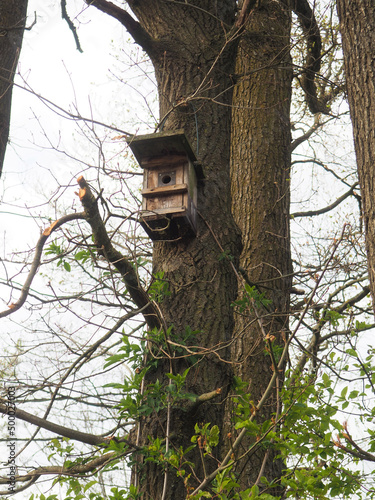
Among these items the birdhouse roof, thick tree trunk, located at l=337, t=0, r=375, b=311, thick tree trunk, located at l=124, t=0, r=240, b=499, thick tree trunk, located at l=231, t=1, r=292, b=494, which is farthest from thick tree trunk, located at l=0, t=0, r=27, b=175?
thick tree trunk, located at l=337, t=0, r=375, b=311

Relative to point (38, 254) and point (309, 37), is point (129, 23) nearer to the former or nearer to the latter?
point (38, 254)

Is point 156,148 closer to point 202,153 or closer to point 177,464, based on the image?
point 202,153

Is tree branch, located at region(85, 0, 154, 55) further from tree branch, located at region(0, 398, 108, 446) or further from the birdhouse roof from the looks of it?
tree branch, located at region(0, 398, 108, 446)

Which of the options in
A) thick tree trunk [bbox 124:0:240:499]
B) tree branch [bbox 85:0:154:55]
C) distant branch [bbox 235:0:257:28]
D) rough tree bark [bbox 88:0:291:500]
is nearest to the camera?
thick tree trunk [bbox 124:0:240:499]

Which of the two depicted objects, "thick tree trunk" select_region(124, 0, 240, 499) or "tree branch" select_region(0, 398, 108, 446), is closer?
"thick tree trunk" select_region(124, 0, 240, 499)

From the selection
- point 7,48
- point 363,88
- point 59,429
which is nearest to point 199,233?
point 363,88

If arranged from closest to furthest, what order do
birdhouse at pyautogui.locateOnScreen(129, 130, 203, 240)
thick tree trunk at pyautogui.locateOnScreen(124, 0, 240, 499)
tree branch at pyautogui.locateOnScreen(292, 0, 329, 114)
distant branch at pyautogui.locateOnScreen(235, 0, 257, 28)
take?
thick tree trunk at pyautogui.locateOnScreen(124, 0, 240, 499) < birdhouse at pyautogui.locateOnScreen(129, 130, 203, 240) < distant branch at pyautogui.locateOnScreen(235, 0, 257, 28) < tree branch at pyautogui.locateOnScreen(292, 0, 329, 114)

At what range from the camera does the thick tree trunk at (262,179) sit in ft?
13.7

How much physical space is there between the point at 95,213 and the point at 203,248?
84 cm

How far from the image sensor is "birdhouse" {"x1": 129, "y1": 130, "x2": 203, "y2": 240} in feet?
9.48

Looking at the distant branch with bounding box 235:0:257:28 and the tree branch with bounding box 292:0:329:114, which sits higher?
the tree branch with bounding box 292:0:329:114

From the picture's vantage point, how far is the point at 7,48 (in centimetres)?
375

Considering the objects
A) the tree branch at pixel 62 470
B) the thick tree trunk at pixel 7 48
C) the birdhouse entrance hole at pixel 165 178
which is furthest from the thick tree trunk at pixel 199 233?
the thick tree trunk at pixel 7 48

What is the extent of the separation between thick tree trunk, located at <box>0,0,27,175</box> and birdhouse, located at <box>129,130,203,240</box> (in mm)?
1106
